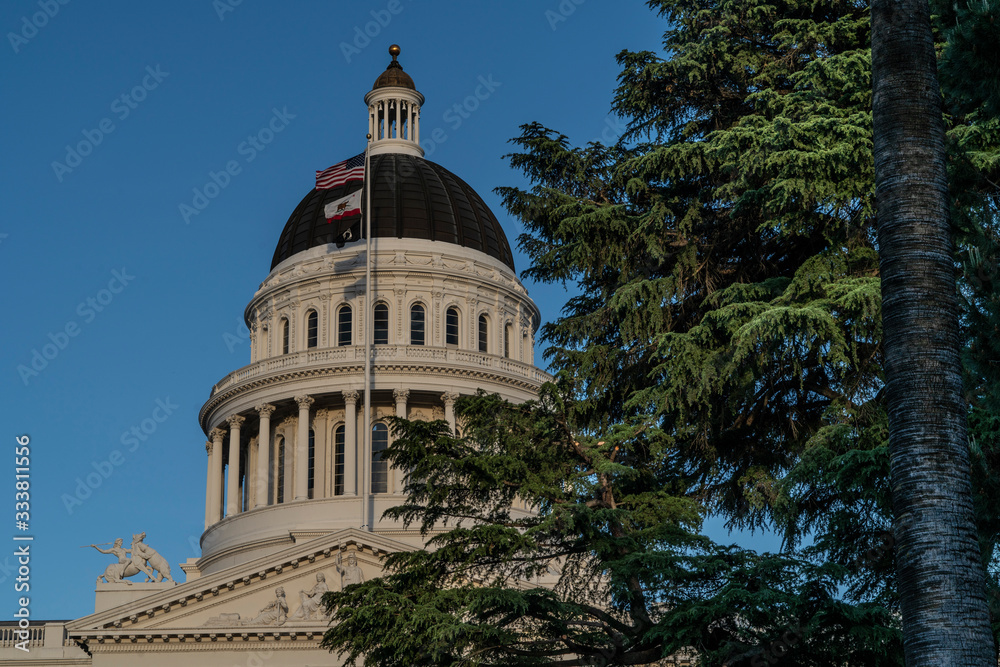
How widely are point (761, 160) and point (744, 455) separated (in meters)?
5.80

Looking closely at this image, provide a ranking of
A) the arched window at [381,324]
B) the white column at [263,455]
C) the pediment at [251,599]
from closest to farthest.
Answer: the pediment at [251,599] → the white column at [263,455] → the arched window at [381,324]

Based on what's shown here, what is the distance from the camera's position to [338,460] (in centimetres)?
5934

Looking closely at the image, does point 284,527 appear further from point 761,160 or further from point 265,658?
point 761,160

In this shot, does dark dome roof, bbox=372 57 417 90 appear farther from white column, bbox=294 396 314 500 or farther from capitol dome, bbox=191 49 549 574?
white column, bbox=294 396 314 500

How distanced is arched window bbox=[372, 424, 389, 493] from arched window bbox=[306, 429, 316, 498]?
9.47 feet

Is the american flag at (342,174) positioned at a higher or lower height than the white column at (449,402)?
higher

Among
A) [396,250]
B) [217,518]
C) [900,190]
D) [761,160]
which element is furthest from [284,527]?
[900,190]

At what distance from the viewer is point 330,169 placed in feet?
167

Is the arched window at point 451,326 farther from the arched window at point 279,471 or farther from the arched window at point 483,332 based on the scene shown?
the arched window at point 279,471

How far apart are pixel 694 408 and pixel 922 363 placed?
46.7 ft

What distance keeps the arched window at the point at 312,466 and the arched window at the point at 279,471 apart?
131cm

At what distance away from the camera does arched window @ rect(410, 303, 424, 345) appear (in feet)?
204

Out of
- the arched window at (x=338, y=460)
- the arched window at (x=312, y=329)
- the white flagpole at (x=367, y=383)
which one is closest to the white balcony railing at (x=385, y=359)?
the white flagpole at (x=367, y=383)

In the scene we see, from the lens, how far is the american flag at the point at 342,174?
49781 mm
